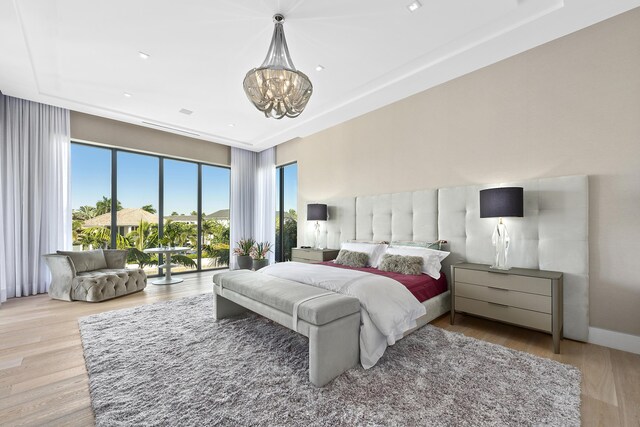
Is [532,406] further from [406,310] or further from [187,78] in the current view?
[187,78]

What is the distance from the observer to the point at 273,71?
93.6 inches

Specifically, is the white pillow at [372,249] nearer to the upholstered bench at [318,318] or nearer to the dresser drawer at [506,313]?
the dresser drawer at [506,313]

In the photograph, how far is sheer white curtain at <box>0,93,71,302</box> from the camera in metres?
4.14

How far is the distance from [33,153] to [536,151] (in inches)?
278


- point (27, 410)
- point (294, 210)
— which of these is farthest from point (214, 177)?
point (27, 410)

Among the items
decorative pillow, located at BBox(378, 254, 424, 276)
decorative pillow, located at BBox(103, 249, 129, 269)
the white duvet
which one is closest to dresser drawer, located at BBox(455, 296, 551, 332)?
decorative pillow, located at BBox(378, 254, 424, 276)

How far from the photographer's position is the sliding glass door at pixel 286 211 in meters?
6.58

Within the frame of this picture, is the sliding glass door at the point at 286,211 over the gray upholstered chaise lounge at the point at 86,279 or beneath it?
over

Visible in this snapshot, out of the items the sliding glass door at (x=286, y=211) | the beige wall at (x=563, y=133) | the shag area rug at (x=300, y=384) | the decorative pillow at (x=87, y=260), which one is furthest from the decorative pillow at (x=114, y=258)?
the beige wall at (x=563, y=133)

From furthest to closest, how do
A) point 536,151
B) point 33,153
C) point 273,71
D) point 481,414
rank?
point 33,153, point 536,151, point 273,71, point 481,414

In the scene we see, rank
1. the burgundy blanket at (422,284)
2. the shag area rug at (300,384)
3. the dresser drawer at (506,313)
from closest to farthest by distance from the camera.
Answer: the shag area rug at (300,384) → the dresser drawer at (506,313) → the burgundy blanket at (422,284)

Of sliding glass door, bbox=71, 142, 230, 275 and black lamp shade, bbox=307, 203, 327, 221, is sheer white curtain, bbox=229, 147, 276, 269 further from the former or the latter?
black lamp shade, bbox=307, 203, 327, 221

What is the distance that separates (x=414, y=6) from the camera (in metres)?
2.42

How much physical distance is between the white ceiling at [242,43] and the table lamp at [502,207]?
1566mm
